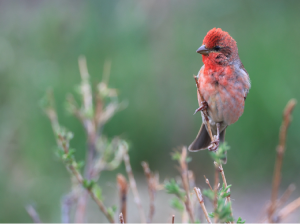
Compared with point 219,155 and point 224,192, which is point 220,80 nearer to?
point 224,192

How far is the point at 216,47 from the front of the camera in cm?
306

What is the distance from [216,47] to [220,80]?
11.9 inches

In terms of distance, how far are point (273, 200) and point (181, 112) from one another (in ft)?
19.3

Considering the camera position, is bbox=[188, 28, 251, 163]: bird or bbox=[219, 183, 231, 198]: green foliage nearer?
bbox=[219, 183, 231, 198]: green foliage

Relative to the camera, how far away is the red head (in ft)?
9.87

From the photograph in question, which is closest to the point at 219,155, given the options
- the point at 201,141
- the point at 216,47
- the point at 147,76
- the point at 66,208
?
the point at 66,208

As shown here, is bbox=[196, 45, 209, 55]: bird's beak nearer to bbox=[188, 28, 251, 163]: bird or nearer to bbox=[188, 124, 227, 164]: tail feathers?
bbox=[188, 28, 251, 163]: bird

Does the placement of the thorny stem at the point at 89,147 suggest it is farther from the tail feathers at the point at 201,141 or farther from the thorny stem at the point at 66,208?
the tail feathers at the point at 201,141

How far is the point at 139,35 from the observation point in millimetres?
7512

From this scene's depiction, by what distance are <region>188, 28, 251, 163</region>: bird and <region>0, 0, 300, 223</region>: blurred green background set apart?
3.19 metres

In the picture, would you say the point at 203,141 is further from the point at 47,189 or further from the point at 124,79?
the point at 124,79

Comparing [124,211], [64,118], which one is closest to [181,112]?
[64,118]

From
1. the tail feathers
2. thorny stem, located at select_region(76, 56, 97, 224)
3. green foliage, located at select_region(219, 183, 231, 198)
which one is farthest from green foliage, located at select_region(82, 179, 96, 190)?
the tail feathers

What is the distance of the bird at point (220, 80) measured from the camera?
9.84 feet
